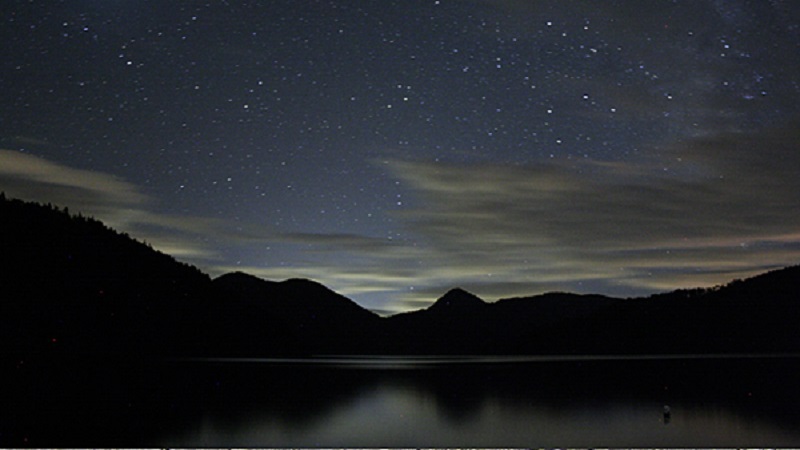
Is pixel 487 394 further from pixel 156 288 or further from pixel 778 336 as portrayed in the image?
pixel 778 336

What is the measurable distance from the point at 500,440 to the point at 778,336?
106662mm

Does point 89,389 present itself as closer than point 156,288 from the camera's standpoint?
Yes

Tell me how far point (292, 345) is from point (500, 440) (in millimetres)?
95278

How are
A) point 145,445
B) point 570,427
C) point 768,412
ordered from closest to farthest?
point 145,445
point 570,427
point 768,412

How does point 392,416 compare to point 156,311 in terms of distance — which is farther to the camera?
point 156,311

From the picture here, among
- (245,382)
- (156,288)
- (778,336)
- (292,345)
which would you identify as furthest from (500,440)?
(778,336)

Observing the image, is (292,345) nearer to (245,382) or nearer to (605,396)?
(245,382)

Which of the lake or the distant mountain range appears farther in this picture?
the distant mountain range

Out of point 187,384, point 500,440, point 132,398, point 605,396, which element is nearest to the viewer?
point 500,440

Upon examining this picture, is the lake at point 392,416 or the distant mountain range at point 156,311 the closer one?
the lake at point 392,416

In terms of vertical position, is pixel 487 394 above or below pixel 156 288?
below

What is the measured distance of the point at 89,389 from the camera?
30734 millimetres

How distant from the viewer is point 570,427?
19609mm

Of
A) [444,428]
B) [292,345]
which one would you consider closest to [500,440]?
[444,428]
